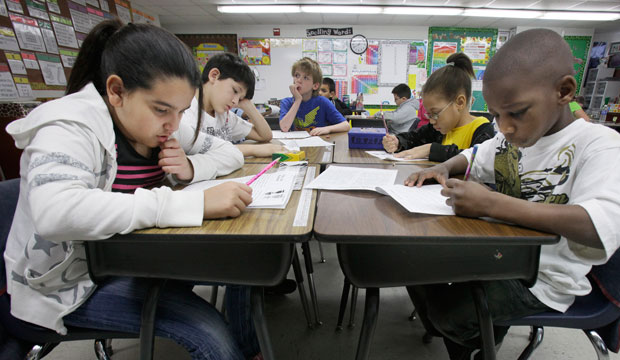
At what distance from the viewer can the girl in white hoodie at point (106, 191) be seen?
0.51 meters

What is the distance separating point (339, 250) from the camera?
Result: 2.10 ft

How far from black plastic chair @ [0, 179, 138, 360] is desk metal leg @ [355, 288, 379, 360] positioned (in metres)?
0.53

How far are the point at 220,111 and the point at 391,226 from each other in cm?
124

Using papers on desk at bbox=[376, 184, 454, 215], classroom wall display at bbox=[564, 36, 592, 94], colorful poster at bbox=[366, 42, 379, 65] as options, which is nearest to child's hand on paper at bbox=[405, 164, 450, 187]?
papers on desk at bbox=[376, 184, 454, 215]

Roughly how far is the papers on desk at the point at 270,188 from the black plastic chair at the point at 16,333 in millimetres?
381

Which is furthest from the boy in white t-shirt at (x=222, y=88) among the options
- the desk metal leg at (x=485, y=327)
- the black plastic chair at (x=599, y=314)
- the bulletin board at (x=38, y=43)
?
the bulletin board at (x=38, y=43)

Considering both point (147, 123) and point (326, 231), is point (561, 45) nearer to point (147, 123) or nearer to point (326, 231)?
point (326, 231)

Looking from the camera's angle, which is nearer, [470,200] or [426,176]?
[470,200]

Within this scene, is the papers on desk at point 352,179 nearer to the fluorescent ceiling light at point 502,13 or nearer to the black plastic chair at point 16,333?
the black plastic chair at point 16,333

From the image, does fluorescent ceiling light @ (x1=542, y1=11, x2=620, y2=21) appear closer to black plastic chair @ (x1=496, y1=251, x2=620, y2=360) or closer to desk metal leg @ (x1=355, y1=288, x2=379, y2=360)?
black plastic chair @ (x1=496, y1=251, x2=620, y2=360)

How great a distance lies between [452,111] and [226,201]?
3.84 ft

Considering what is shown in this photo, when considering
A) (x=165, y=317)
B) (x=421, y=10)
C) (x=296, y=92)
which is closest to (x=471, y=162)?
(x=165, y=317)

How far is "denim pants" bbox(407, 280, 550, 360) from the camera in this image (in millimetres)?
692

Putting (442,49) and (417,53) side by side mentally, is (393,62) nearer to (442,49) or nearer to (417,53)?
(417,53)
